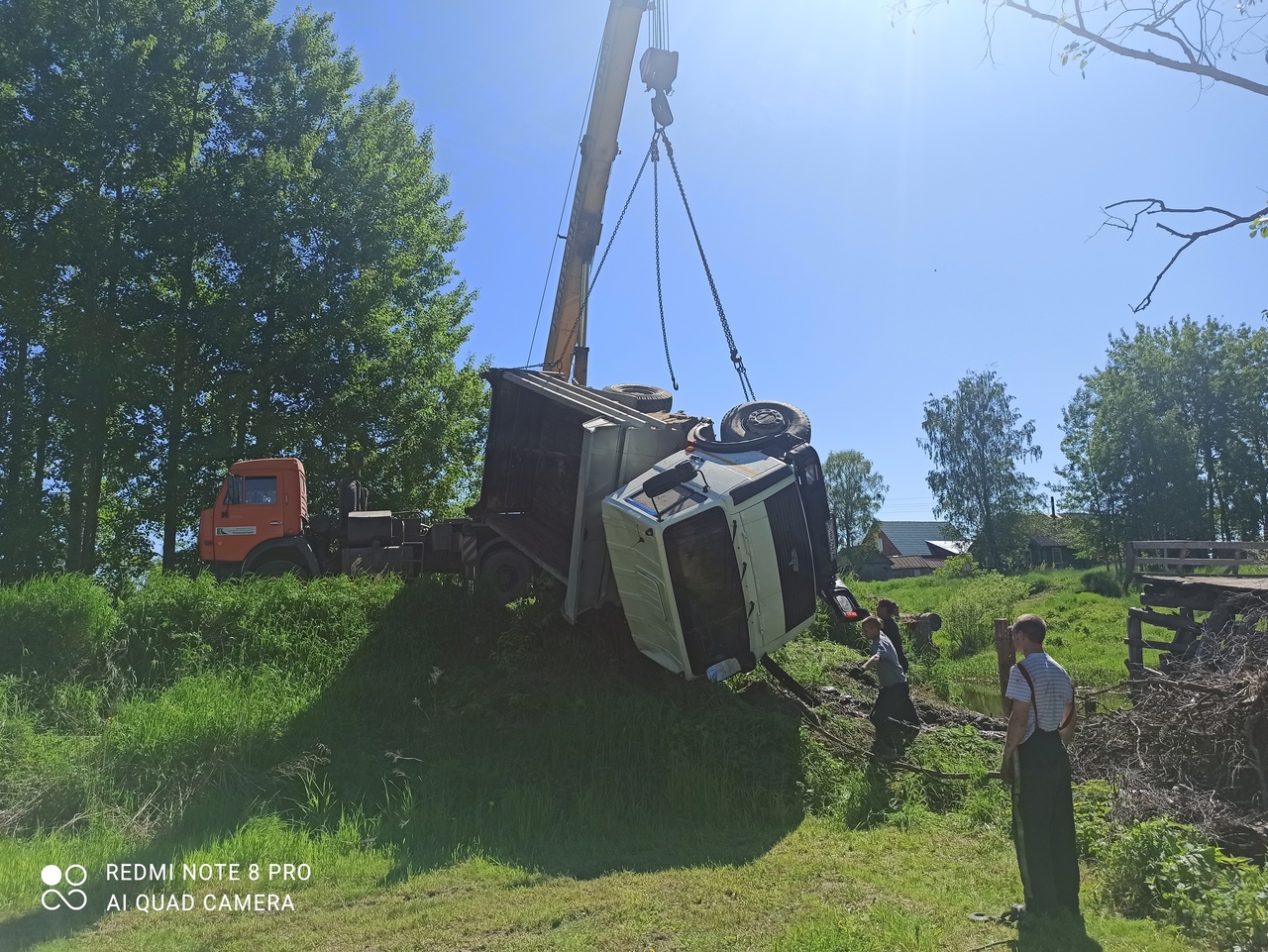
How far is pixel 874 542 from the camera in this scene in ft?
244

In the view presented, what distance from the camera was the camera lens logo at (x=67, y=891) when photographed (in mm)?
A: 5281

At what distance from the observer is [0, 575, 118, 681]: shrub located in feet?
31.3

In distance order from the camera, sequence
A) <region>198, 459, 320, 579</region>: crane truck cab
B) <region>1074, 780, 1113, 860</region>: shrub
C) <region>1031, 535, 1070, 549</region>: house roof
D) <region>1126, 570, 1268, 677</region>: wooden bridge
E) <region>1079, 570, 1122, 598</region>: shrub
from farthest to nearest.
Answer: <region>1031, 535, 1070, 549</region>: house roof → <region>1079, 570, 1122, 598</region>: shrub → <region>198, 459, 320, 579</region>: crane truck cab → <region>1126, 570, 1268, 677</region>: wooden bridge → <region>1074, 780, 1113, 860</region>: shrub

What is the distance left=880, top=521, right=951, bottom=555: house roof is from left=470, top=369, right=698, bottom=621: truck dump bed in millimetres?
67784

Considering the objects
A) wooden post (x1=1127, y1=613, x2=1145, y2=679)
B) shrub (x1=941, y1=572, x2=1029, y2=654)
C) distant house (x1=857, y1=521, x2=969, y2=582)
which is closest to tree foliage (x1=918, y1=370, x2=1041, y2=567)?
distant house (x1=857, y1=521, x2=969, y2=582)

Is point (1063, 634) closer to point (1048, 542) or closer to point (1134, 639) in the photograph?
point (1134, 639)

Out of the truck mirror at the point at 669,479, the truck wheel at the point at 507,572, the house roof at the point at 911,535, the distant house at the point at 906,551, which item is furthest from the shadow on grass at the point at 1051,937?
the house roof at the point at 911,535

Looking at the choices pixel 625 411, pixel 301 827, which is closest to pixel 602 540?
pixel 625 411

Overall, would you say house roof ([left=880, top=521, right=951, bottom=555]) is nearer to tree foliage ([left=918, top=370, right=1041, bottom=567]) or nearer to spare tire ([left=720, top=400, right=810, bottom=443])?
tree foliage ([left=918, top=370, right=1041, bottom=567])

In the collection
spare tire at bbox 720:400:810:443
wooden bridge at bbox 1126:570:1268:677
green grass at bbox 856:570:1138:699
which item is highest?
spare tire at bbox 720:400:810:443

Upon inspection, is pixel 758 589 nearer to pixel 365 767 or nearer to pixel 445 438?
pixel 365 767

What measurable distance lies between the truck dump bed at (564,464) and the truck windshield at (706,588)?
1.65 m

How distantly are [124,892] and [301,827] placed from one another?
1338 millimetres

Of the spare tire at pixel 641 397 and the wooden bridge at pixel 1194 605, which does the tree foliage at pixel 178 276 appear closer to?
the spare tire at pixel 641 397
